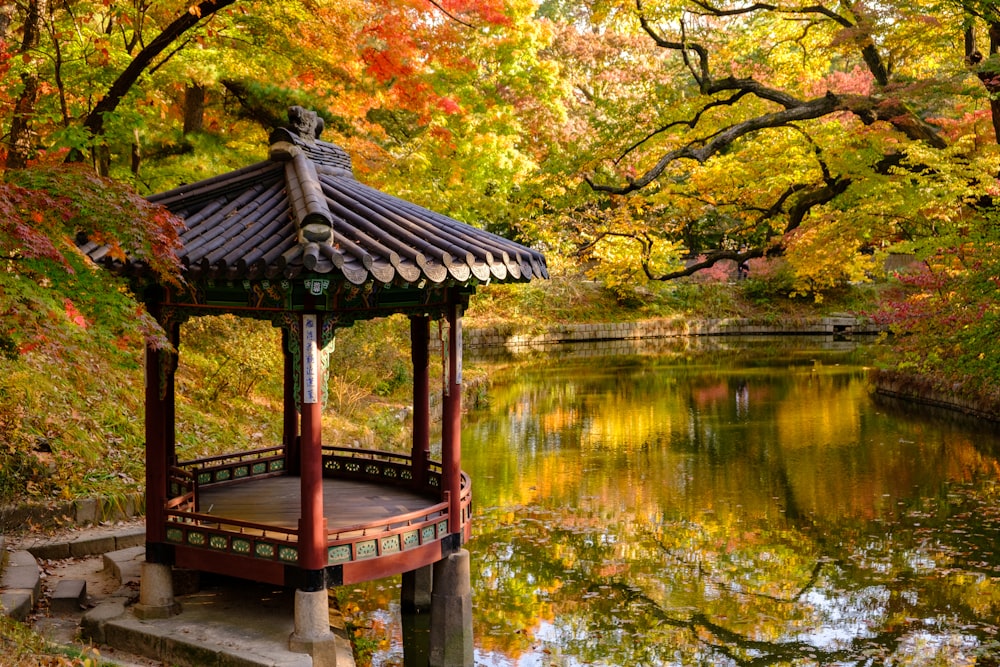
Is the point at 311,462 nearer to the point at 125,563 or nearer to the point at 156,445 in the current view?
the point at 156,445

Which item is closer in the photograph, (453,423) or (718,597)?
(453,423)

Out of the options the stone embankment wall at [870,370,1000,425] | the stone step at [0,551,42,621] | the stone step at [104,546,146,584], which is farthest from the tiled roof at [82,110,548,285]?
the stone embankment wall at [870,370,1000,425]

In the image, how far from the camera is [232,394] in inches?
591

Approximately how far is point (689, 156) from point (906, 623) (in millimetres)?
8159

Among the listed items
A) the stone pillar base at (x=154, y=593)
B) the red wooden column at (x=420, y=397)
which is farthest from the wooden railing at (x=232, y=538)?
the red wooden column at (x=420, y=397)

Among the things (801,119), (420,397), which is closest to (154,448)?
(420,397)

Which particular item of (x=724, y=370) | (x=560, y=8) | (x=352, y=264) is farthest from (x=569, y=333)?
(x=352, y=264)

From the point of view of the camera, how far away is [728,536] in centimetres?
1195

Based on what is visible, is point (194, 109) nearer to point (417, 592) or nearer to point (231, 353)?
point (231, 353)

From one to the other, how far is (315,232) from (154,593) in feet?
10.4

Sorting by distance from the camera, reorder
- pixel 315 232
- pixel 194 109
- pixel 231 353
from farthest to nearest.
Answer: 1. pixel 194 109
2. pixel 231 353
3. pixel 315 232

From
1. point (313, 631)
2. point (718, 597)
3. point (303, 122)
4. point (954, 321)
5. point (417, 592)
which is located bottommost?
point (718, 597)

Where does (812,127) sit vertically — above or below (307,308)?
above

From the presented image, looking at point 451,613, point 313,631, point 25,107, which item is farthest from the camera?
point 25,107
